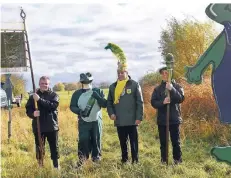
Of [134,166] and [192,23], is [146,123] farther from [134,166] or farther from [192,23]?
[192,23]

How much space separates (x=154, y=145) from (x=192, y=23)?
9311mm

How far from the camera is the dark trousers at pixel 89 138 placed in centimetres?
626

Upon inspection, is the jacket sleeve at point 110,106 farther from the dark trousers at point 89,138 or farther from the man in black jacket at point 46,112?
the man in black jacket at point 46,112

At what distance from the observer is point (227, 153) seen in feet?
15.0

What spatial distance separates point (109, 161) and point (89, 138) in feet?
1.81

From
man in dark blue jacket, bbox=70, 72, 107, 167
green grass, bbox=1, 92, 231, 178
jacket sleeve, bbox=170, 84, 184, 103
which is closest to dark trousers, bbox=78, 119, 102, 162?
man in dark blue jacket, bbox=70, 72, 107, 167

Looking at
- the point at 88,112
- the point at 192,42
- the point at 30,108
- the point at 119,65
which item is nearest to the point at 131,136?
the point at 88,112

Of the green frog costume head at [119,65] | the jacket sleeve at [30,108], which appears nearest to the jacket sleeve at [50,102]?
the jacket sleeve at [30,108]

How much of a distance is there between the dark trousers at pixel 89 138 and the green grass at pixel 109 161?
0.75ft

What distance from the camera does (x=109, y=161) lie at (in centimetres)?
658

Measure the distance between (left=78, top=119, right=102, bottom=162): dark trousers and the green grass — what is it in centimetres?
23

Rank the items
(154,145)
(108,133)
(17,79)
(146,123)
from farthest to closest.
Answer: (17,79), (146,123), (108,133), (154,145)

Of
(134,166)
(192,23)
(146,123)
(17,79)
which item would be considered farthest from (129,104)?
(17,79)

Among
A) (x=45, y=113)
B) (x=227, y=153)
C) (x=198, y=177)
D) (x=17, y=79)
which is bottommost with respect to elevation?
(x=198, y=177)
